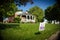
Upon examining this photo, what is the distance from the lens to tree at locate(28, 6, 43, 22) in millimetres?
15500

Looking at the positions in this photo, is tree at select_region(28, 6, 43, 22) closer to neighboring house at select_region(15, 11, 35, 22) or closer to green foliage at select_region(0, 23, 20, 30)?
neighboring house at select_region(15, 11, 35, 22)

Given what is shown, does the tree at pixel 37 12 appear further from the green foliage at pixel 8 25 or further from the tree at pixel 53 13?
the green foliage at pixel 8 25

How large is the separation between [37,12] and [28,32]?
0.96 ft

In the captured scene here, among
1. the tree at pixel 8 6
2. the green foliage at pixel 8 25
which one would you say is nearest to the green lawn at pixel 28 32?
the green foliage at pixel 8 25

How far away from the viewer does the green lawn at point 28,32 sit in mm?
15461

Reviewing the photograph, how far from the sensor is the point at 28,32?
15469 millimetres

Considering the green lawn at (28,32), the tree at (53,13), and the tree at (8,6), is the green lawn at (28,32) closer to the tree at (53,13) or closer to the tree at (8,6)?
the tree at (53,13)

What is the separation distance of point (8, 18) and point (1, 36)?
0.81 ft

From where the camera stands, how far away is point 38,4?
50.8 feet

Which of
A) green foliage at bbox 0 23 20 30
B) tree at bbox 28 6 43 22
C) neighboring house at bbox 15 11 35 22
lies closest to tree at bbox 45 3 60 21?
tree at bbox 28 6 43 22

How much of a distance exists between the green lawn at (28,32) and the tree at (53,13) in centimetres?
9

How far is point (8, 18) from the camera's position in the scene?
15516mm

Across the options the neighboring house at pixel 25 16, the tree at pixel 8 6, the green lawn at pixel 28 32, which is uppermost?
the tree at pixel 8 6

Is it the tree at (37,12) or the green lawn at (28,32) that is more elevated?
the tree at (37,12)
